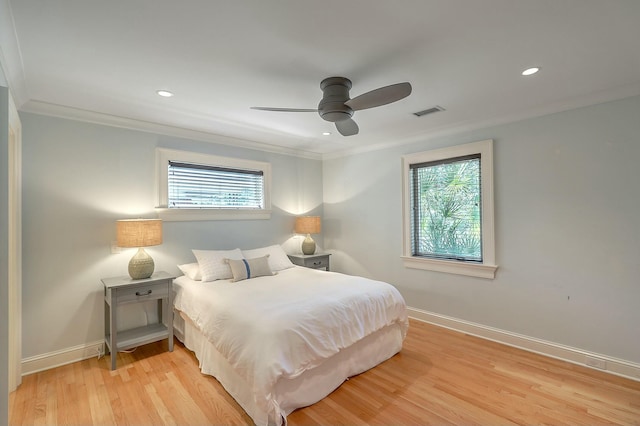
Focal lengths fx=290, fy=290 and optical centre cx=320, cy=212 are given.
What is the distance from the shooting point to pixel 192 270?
3270mm

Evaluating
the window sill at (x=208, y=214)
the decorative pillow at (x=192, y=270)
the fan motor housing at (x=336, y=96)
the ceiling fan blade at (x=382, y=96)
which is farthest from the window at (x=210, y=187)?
the ceiling fan blade at (x=382, y=96)

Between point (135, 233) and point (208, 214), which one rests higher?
point (208, 214)

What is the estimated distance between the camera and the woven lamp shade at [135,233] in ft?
9.32

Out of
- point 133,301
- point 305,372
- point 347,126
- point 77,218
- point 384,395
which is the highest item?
point 347,126

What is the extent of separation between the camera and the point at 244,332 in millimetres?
2080

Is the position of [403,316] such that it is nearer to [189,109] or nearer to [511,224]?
[511,224]

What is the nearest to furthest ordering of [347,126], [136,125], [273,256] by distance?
1. [347,126]
2. [136,125]
3. [273,256]

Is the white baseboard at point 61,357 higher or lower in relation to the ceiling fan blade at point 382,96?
lower

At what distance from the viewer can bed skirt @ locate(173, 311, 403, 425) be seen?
2.03 metres

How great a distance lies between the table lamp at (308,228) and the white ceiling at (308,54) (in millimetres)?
1833

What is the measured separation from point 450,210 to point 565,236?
115cm

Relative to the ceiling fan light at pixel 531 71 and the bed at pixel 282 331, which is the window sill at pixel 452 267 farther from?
the ceiling fan light at pixel 531 71

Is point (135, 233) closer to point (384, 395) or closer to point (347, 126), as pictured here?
point (347, 126)

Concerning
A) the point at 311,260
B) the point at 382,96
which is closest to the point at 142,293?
the point at 311,260
